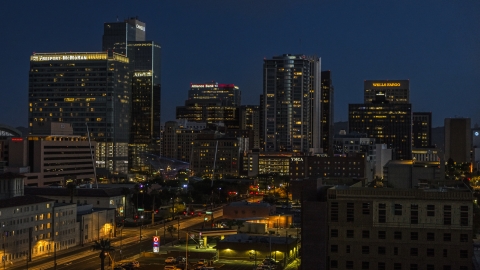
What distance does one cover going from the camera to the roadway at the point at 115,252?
7544 cm

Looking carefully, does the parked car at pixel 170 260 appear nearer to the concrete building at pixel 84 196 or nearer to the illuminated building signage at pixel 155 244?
the illuminated building signage at pixel 155 244

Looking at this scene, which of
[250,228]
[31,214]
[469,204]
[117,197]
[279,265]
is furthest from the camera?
[117,197]

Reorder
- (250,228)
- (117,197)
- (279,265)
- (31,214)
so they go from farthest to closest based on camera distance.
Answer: (117,197), (250,228), (31,214), (279,265)

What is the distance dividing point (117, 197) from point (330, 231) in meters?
73.7

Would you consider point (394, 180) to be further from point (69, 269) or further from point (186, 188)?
point (69, 269)

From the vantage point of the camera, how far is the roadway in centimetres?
7544

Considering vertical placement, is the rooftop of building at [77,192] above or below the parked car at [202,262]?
above

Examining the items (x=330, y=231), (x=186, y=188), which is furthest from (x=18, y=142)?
(x=330, y=231)

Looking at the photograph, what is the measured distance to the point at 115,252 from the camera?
275 ft

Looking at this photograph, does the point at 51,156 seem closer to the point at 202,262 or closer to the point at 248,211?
the point at 248,211

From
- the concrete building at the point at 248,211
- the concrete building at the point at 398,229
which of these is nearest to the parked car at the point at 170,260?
the concrete building at the point at 398,229

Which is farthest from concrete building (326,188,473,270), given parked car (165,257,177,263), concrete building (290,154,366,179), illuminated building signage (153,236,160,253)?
concrete building (290,154,366,179)

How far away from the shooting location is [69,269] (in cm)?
7275

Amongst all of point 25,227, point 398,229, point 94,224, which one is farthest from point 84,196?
point 398,229
